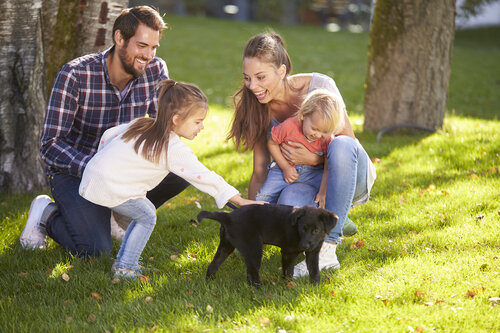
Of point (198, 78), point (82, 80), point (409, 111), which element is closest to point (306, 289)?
point (82, 80)

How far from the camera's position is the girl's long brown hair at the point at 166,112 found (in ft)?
11.4

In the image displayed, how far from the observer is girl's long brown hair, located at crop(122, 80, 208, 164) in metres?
3.48

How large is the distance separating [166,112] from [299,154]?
3.73 feet

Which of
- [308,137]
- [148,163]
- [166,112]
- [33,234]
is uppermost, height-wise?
[166,112]

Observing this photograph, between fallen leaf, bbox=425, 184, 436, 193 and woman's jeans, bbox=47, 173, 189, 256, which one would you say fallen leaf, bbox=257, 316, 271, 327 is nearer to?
woman's jeans, bbox=47, 173, 189, 256

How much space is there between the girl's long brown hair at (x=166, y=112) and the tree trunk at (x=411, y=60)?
15.4 feet

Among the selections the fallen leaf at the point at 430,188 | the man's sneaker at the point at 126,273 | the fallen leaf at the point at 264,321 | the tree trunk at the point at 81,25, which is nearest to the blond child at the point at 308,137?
the man's sneaker at the point at 126,273

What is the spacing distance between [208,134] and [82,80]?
3857 mm

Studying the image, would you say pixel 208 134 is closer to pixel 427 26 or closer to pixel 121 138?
pixel 427 26

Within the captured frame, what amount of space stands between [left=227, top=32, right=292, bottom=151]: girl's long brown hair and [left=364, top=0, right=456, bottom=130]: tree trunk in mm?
3745

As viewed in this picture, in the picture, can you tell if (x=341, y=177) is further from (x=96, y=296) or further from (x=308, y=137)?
(x=96, y=296)

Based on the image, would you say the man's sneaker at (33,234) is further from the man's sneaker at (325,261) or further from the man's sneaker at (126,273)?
the man's sneaker at (325,261)

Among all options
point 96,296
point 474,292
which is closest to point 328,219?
point 474,292

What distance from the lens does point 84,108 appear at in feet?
14.0
